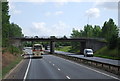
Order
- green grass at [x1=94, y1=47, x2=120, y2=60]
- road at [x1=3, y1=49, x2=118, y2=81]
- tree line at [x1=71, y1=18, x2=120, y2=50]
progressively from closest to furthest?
1. road at [x1=3, y1=49, x2=118, y2=81]
2. green grass at [x1=94, y1=47, x2=120, y2=60]
3. tree line at [x1=71, y1=18, x2=120, y2=50]

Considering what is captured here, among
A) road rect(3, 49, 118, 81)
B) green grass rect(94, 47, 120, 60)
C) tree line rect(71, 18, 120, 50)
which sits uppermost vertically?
tree line rect(71, 18, 120, 50)

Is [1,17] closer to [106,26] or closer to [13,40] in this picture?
[13,40]

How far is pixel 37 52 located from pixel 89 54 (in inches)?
598

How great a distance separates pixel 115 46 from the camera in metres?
81.5

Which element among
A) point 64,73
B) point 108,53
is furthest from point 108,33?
point 64,73

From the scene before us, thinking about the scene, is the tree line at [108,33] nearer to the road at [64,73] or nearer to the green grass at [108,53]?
the green grass at [108,53]

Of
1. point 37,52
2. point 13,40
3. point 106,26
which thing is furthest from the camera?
point 106,26

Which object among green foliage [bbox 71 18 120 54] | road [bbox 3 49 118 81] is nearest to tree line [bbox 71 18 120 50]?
green foliage [bbox 71 18 120 54]

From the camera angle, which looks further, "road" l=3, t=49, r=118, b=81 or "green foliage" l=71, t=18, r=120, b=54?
"green foliage" l=71, t=18, r=120, b=54

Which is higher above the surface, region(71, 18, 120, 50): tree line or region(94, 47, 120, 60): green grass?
region(71, 18, 120, 50): tree line

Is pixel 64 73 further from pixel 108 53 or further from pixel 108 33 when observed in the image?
pixel 108 33

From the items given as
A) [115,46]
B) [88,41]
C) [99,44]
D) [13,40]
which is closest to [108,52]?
[115,46]

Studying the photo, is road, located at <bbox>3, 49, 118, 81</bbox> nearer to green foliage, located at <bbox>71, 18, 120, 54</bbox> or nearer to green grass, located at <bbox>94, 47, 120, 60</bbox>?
green grass, located at <bbox>94, 47, 120, 60</bbox>

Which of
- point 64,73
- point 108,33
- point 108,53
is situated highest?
point 108,33
